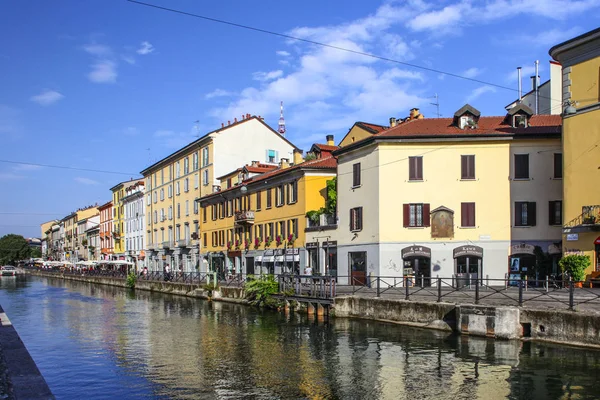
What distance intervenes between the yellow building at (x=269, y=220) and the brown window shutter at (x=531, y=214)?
11.9 metres

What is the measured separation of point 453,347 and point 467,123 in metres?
18.8

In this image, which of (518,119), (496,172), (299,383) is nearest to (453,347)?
(299,383)

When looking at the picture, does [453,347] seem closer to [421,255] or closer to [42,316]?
[421,255]

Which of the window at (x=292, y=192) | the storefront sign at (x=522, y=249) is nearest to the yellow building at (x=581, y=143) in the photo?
the storefront sign at (x=522, y=249)

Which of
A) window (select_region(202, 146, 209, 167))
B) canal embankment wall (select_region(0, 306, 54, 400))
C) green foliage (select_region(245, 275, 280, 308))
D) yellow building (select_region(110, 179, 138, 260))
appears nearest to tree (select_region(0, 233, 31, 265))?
yellow building (select_region(110, 179, 138, 260))

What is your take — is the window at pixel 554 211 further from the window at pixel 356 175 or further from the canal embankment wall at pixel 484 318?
the canal embankment wall at pixel 484 318

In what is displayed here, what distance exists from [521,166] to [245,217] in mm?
23266

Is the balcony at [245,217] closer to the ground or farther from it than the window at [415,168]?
closer to the ground

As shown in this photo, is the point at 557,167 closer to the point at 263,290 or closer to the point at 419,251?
the point at 419,251

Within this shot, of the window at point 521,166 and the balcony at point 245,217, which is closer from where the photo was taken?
the window at point 521,166

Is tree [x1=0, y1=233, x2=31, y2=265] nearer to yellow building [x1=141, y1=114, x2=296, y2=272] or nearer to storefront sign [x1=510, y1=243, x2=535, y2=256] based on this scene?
yellow building [x1=141, y1=114, x2=296, y2=272]

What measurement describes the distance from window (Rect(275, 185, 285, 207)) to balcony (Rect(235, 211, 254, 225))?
453 centimetres

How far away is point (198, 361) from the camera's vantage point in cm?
1936

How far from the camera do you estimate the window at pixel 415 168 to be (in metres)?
35.5
